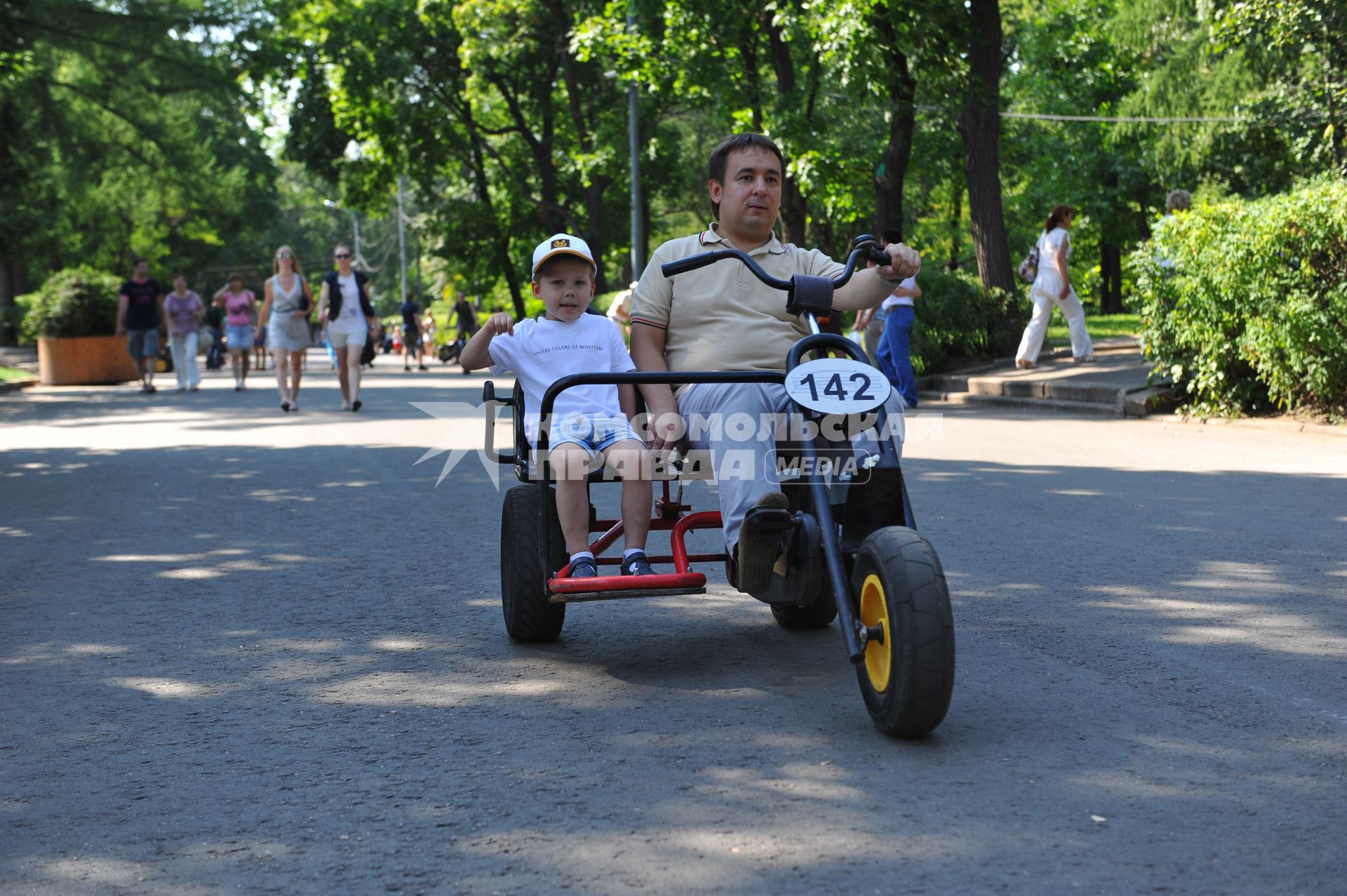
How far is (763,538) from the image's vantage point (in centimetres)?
432

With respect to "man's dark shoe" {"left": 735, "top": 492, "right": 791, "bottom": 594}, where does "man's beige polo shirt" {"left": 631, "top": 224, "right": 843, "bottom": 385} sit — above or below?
above

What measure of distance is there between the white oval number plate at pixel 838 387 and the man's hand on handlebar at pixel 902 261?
0.33 m

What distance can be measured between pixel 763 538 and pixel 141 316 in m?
19.4

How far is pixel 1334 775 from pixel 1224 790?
0.30 metres

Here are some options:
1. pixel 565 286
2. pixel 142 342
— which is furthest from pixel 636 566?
pixel 142 342

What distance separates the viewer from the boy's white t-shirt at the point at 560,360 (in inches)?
204

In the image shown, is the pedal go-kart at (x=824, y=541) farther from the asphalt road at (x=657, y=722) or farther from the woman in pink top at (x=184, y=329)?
the woman in pink top at (x=184, y=329)

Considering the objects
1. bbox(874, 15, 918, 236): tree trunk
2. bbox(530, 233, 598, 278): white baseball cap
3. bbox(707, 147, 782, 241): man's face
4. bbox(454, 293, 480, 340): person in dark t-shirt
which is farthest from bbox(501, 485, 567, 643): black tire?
bbox(454, 293, 480, 340): person in dark t-shirt

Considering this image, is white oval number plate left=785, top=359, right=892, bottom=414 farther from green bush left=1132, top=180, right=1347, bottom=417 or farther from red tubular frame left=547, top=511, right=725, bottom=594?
green bush left=1132, top=180, right=1347, bottom=417

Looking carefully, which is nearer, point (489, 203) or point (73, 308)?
point (73, 308)

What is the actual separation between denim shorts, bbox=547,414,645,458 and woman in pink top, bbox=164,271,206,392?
60.6ft

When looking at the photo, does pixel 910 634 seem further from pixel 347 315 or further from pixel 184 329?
pixel 184 329

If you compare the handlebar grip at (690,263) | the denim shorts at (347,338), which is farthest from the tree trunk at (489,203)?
the handlebar grip at (690,263)

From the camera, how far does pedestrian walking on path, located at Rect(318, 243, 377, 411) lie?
1659 cm
